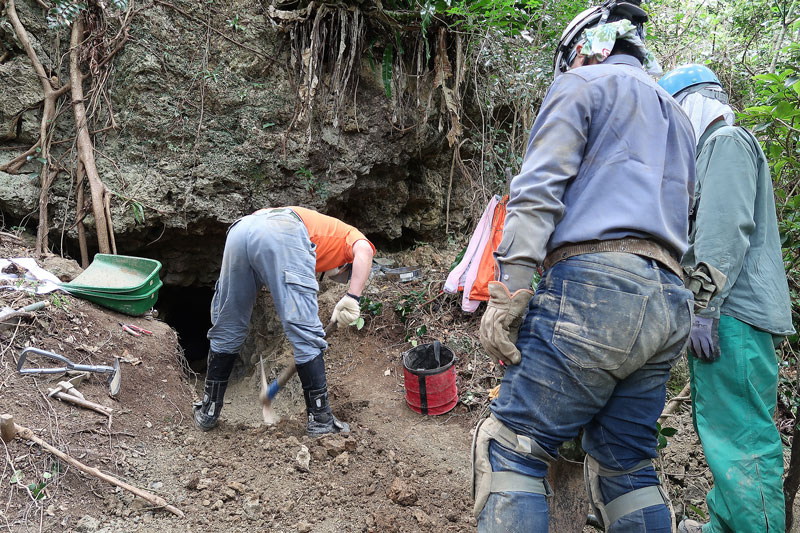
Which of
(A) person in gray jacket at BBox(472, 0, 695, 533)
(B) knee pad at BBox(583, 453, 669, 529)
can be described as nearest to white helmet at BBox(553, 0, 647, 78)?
(A) person in gray jacket at BBox(472, 0, 695, 533)

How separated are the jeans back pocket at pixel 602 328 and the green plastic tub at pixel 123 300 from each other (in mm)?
3399

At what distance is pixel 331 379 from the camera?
13.7 feet

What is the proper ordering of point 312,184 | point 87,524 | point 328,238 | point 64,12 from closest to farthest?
point 87,524
point 328,238
point 64,12
point 312,184

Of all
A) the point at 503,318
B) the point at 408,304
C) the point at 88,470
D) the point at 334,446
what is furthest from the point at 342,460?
the point at 408,304

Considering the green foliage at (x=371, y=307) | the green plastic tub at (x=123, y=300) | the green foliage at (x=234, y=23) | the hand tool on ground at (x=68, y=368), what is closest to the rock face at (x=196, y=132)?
the green foliage at (x=234, y=23)

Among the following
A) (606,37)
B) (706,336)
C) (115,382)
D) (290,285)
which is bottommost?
(115,382)

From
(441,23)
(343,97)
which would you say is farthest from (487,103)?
(343,97)

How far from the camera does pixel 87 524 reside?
2189mm

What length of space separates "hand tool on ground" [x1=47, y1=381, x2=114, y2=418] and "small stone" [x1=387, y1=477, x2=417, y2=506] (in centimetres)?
165

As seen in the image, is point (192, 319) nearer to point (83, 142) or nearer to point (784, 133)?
point (83, 142)

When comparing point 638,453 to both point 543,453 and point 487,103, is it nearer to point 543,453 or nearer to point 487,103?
point 543,453

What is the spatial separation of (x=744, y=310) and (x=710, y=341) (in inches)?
7.8

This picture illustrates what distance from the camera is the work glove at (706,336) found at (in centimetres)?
197

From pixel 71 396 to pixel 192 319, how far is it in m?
4.11
